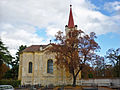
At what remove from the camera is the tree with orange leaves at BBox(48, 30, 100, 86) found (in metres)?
27.5

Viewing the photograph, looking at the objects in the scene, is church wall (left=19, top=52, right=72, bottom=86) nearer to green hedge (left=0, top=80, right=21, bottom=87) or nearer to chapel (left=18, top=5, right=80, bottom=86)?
chapel (left=18, top=5, right=80, bottom=86)

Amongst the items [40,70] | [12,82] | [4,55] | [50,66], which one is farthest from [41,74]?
[4,55]

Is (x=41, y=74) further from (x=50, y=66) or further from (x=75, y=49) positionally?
(x=75, y=49)

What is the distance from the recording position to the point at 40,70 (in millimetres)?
34375

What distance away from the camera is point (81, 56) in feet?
92.1

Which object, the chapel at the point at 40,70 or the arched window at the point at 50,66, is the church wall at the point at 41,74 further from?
the arched window at the point at 50,66

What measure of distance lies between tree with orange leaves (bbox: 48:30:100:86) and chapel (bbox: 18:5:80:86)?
19.7 feet

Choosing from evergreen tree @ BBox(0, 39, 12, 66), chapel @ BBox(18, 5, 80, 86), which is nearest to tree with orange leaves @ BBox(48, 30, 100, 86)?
chapel @ BBox(18, 5, 80, 86)

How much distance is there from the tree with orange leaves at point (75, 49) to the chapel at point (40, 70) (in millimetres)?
5990

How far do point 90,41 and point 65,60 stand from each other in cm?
698

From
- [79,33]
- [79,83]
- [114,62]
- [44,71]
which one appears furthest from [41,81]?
[114,62]

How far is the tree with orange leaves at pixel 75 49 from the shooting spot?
27547 mm

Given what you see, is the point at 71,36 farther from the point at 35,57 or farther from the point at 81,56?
the point at 35,57

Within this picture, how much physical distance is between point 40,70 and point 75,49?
1202cm
